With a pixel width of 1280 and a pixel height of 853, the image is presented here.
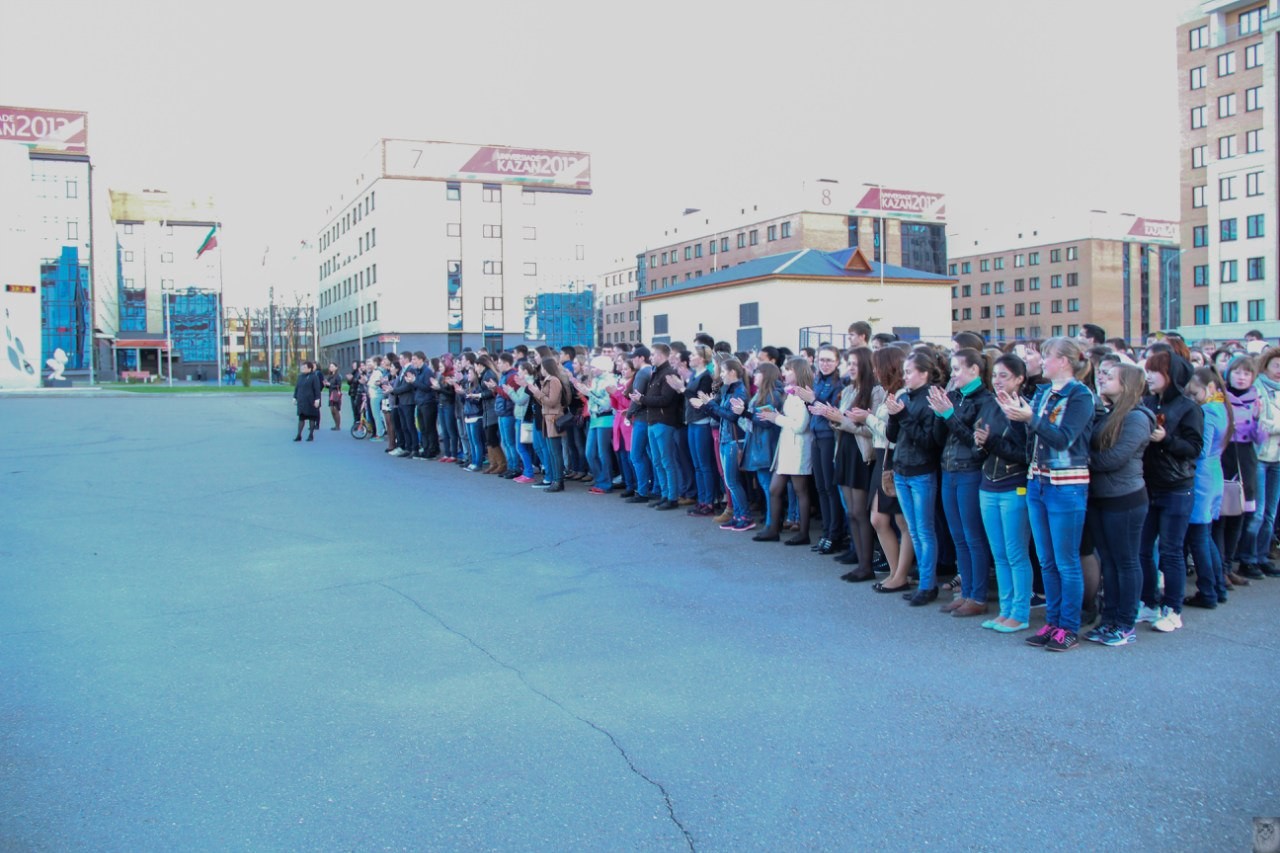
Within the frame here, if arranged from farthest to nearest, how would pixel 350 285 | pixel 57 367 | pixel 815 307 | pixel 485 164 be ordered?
1. pixel 350 285
2. pixel 485 164
3. pixel 57 367
4. pixel 815 307

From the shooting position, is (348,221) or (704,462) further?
(348,221)

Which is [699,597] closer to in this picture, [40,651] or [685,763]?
[685,763]

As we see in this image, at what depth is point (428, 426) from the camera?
18.9 meters

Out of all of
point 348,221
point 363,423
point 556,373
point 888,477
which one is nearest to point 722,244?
point 348,221

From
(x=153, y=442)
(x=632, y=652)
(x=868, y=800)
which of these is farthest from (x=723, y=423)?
(x=153, y=442)

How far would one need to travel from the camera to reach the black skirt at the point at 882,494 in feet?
25.6

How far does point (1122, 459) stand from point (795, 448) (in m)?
3.92

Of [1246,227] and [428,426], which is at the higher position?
[1246,227]

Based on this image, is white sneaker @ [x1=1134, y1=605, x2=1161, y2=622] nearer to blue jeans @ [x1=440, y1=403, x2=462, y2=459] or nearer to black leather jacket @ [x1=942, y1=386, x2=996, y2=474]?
black leather jacket @ [x1=942, y1=386, x2=996, y2=474]

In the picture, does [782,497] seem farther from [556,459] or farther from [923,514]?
[556,459]

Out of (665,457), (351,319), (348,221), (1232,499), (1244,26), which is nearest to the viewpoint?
(1232,499)

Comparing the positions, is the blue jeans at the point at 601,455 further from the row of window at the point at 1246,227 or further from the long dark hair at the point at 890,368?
the row of window at the point at 1246,227

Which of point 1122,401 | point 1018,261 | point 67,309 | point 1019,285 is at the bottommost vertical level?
point 1122,401

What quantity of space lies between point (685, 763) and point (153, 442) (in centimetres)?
2026
